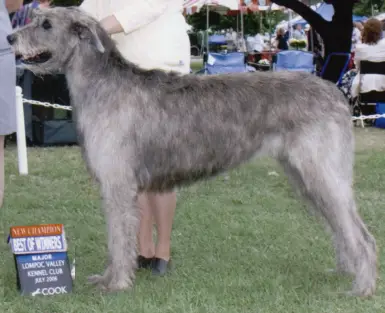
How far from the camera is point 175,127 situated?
4.49 meters

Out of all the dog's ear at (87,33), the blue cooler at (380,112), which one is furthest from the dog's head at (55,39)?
the blue cooler at (380,112)

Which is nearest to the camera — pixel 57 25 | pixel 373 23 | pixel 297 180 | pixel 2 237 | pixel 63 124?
pixel 57 25

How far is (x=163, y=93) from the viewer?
4.52 meters

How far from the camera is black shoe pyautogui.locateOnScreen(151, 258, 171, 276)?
501 centimetres

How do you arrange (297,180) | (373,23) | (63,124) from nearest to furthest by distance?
(297,180) → (63,124) → (373,23)

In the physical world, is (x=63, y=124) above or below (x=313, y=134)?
below

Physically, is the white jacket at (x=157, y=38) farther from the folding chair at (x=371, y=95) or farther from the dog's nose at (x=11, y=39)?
the folding chair at (x=371, y=95)

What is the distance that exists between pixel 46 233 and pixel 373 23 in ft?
33.4

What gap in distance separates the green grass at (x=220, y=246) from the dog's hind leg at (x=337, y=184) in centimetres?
20

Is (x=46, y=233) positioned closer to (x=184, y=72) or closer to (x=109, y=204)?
(x=109, y=204)

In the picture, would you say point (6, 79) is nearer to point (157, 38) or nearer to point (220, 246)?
point (157, 38)

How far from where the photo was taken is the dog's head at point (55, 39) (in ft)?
14.2

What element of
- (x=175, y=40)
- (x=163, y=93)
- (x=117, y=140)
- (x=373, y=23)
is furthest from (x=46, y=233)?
(x=373, y=23)

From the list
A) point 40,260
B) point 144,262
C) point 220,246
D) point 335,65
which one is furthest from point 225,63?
point 40,260
